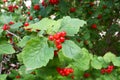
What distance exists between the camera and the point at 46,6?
3.21 metres

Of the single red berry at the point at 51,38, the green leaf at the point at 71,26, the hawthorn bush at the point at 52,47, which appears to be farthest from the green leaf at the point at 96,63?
the single red berry at the point at 51,38

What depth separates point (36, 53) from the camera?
65.3 inches

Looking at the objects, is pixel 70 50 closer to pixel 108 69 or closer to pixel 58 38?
pixel 58 38

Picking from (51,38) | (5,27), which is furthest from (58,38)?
(5,27)

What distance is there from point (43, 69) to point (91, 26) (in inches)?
82.8

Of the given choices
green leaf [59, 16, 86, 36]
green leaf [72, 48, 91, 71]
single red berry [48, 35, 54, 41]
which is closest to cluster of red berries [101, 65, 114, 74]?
green leaf [72, 48, 91, 71]

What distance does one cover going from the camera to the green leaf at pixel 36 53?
5.34 ft

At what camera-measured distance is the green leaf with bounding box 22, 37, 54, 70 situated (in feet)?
5.34

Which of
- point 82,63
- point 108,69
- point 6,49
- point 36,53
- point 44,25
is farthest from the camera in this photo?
point 108,69

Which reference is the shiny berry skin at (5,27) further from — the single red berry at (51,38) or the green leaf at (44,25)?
the single red berry at (51,38)

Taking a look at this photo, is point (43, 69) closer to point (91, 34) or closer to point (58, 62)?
point (58, 62)

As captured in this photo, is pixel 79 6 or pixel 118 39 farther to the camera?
pixel 118 39

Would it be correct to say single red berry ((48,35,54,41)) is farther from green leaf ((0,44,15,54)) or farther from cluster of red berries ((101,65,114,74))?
cluster of red berries ((101,65,114,74))

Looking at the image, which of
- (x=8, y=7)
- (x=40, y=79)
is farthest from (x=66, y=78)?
(x=8, y=7)
